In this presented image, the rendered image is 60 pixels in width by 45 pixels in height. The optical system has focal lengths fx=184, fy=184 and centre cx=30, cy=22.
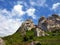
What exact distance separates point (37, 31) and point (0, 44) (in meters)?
144

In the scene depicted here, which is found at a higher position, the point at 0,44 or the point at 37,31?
the point at 37,31

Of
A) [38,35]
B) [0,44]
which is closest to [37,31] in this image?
[38,35]

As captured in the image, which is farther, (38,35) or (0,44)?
(38,35)

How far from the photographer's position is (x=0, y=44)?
57.1 meters

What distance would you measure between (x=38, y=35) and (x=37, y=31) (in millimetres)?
6926

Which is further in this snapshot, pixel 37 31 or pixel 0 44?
pixel 37 31

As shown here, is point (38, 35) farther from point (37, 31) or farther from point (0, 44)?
point (0, 44)

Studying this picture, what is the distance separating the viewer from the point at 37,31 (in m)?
200

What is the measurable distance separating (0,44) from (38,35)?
455 feet

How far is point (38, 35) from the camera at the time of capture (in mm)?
194250
